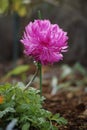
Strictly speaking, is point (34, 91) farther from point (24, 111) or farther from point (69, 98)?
point (69, 98)

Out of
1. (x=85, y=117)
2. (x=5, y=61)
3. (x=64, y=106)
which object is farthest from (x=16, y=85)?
(x=5, y=61)

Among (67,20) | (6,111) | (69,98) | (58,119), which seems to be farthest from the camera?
(67,20)

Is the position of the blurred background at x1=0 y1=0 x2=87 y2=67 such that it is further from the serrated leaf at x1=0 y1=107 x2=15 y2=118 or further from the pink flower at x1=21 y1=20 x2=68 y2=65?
the serrated leaf at x1=0 y1=107 x2=15 y2=118

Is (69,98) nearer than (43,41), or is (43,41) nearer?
(43,41)

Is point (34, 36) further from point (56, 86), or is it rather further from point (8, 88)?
point (56, 86)

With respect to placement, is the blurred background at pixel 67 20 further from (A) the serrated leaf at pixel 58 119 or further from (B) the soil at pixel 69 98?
(A) the serrated leaf at pixel 58 119

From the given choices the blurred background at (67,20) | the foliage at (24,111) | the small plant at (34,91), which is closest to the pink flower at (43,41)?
the small plant at (34,91)

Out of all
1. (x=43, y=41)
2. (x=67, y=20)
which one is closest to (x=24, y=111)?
(x=43, y=41)
